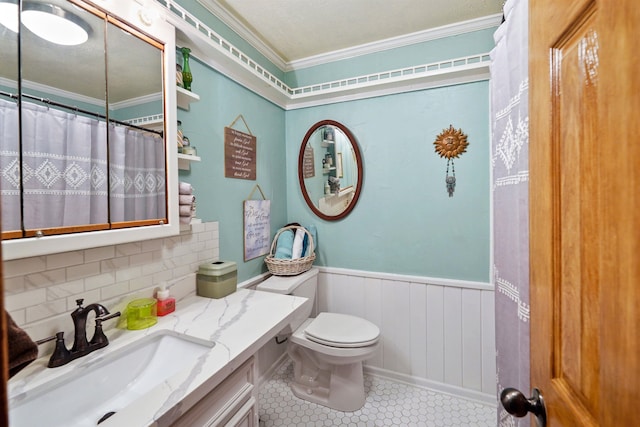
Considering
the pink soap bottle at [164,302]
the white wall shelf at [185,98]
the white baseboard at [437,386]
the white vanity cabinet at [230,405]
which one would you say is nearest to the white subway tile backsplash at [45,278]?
the pink soap bottle at [164,302]

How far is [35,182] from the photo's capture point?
2.66 ft

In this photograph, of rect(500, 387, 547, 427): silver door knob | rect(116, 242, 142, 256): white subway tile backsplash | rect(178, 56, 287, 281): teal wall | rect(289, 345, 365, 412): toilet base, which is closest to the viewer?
rect(500, 387, 547, 427): silver door knob

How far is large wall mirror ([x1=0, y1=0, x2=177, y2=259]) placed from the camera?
776 millimetres

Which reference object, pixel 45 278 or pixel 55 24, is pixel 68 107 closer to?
pixel 55 24

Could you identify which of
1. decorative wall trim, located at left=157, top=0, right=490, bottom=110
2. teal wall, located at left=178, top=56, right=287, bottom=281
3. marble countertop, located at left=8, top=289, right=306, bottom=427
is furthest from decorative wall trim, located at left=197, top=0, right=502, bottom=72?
marble countertop, located at left=8, top=289, right=306, bottom=427

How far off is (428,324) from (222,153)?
1700 millimetres

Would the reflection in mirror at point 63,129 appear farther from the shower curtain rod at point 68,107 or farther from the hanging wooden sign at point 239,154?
the hanging wooden sign at point 239,154

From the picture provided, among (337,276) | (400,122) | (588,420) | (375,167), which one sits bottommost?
(337,276)

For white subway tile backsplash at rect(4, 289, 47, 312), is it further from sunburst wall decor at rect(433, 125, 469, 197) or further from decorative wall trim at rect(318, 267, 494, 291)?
sunburst wall decor at rect(433, 125, 469, 197)

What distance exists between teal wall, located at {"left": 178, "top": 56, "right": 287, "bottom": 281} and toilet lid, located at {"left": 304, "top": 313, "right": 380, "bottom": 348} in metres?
0.54

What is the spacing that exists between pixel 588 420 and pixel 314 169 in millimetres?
1880

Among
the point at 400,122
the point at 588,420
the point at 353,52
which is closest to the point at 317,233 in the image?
the point at 400,122

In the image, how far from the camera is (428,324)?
1875 mm

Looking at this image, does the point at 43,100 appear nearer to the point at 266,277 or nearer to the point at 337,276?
the point at 266,277
